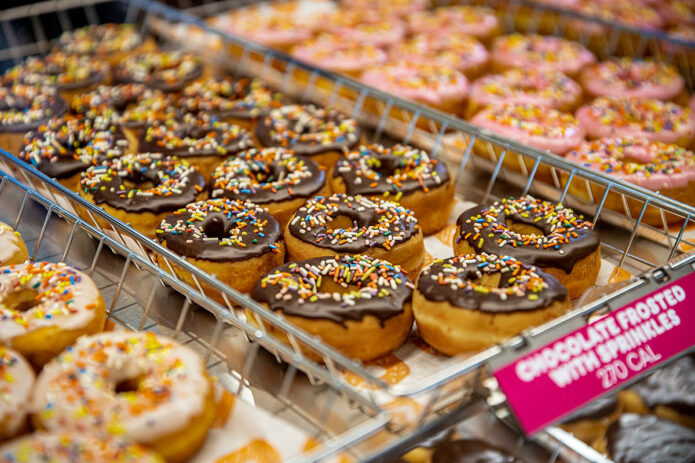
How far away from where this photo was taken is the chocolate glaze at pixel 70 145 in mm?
3162

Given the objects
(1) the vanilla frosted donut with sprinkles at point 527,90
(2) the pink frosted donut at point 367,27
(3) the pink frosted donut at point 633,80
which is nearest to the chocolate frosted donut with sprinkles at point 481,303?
(1) the vanilla frosted donut with sprinkles at point 527,90

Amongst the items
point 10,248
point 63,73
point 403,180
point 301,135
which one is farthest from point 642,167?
point 63,73

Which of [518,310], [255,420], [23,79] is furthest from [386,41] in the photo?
[255,420]

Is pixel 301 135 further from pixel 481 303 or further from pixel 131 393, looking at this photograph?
pixel 131 393

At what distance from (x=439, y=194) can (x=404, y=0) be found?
313 centimetres

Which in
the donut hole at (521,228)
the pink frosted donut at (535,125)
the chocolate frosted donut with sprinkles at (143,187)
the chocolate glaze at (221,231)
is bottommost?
the chocolate frosted donut with sprinkles at (143,187)

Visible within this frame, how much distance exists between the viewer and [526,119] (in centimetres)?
366

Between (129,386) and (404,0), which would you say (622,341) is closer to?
(129,386)

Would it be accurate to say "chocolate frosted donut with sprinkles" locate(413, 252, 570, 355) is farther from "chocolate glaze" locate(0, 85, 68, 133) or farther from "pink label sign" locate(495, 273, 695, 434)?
"chocolate glaze" locate(0, 85, 68, 133)

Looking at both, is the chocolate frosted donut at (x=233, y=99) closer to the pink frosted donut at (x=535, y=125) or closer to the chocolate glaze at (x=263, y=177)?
the chocolate glaze at (x=263, y=177)

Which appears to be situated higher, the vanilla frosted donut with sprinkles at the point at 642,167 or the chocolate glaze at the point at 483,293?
the vanilla frosted donut with sprinkles at the point at 642,167

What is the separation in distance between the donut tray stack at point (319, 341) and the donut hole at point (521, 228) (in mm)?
265

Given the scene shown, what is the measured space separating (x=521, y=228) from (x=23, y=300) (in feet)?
6.25

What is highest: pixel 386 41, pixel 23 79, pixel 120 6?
pixel 386 41
